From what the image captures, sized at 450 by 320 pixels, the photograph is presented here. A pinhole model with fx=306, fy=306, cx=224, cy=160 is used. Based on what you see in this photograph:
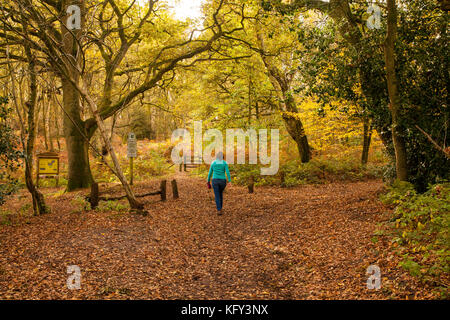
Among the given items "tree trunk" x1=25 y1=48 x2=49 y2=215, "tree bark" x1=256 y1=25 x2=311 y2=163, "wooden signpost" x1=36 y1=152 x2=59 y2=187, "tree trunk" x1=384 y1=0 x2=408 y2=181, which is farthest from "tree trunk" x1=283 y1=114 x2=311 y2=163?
"wooden signpost" x1=36 y1=152 x2=59 y2=187

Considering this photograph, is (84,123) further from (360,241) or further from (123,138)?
(123,138)

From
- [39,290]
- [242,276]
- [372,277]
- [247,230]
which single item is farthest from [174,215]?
[372,277]

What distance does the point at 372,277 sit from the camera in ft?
15.1

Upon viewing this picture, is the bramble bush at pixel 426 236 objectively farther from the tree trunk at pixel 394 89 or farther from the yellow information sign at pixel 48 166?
the yellow information sign at pixel 48 166

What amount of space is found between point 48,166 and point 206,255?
14221mm

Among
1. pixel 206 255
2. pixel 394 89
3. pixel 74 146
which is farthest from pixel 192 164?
pixel 394 89

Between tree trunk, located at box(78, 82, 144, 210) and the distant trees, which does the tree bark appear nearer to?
the distant trees

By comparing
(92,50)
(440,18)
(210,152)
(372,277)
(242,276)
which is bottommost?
(242,276)

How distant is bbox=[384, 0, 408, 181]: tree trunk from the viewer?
674 centimetres

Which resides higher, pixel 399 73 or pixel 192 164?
pixel 399 73

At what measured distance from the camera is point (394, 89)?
7109 millimetres

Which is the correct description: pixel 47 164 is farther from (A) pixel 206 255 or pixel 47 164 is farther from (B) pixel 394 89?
(B) pixel 394 89

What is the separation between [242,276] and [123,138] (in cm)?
3612

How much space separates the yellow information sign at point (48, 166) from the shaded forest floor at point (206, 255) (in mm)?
8314
